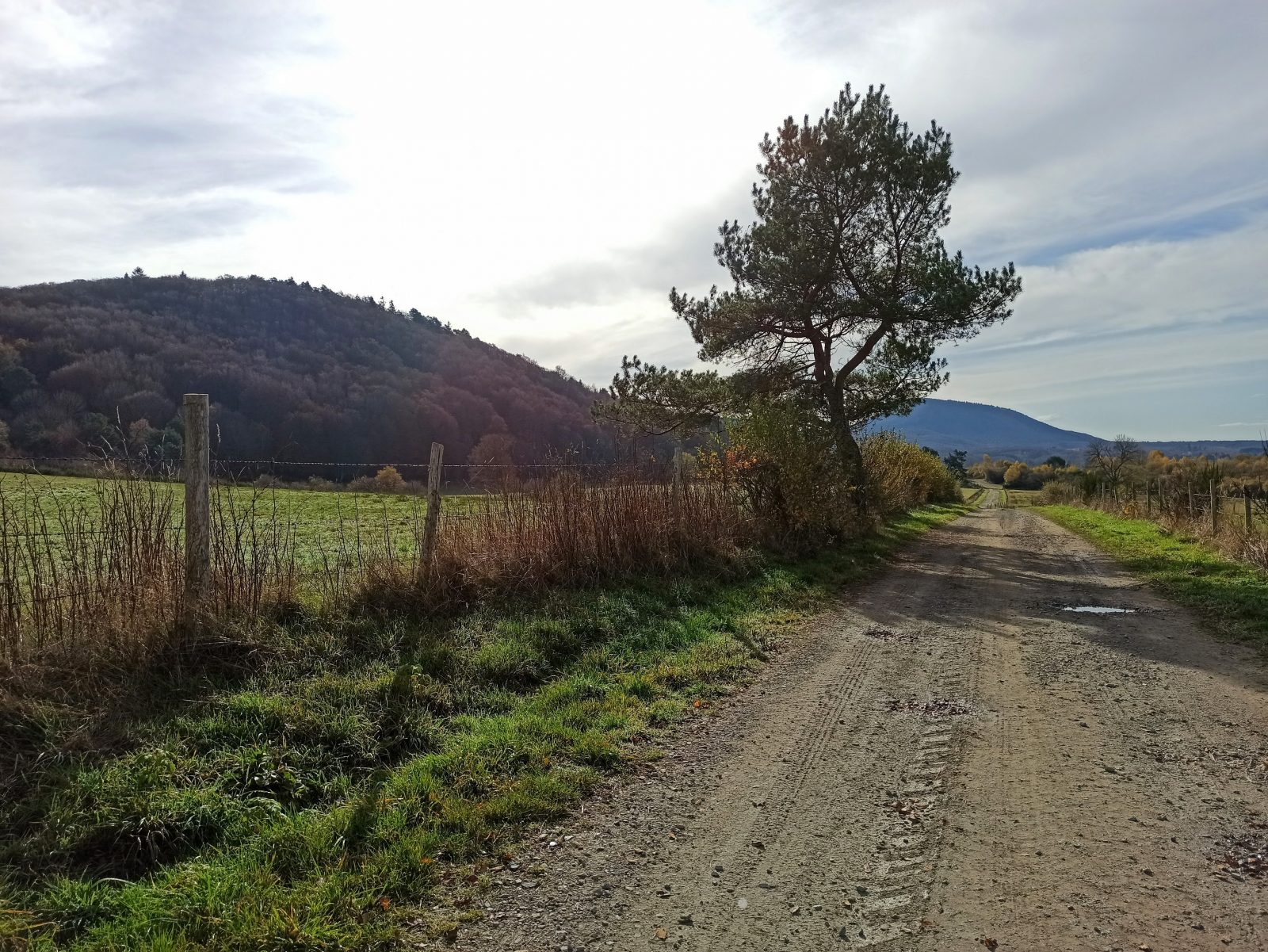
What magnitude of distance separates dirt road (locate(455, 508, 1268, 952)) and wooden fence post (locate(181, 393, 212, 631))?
3.65m

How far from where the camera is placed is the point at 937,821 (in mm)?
3773

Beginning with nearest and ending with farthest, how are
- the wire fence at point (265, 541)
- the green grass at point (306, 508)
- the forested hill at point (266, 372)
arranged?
the wire fence at point (265, 541), the green grass at point (306, 508), the forested hill at point (266, 372)

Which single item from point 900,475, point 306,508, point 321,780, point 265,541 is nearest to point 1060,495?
point 900,475

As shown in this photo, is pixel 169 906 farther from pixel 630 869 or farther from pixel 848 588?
pixel 848 588

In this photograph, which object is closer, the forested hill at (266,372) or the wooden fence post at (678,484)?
the wooden fence post at (678,484)

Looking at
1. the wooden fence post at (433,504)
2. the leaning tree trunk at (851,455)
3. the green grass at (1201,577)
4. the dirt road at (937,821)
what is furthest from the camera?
the leaning tree trunk at (851,455)

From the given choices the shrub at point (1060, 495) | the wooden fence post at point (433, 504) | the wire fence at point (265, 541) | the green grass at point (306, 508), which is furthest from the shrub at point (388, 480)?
the shrub at point (1060, 495)

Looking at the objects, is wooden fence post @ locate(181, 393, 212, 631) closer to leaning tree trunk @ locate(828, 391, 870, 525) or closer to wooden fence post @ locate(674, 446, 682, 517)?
wooden fence post @ locate(674, 446, 682, 517)

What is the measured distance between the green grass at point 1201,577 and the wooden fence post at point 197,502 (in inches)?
385

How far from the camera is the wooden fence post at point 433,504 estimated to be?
294 inches

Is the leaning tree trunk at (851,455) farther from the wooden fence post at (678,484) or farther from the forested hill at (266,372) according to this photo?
the forested hill at (266,372)

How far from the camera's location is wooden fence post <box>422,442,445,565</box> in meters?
7.46

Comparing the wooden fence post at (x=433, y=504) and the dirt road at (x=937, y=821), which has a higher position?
the wooden fence post at (x=433, y=504)

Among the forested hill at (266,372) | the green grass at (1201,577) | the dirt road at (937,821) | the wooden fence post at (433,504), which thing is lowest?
the dirt road at (937,821)
